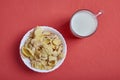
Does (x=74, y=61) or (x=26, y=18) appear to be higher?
(x=26, y=18)

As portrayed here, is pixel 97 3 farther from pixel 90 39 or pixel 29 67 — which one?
pixel 29 67

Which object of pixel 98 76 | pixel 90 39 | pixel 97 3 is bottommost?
pixel 98 76

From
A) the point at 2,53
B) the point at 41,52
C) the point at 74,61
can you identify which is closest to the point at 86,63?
the point at 74,61
